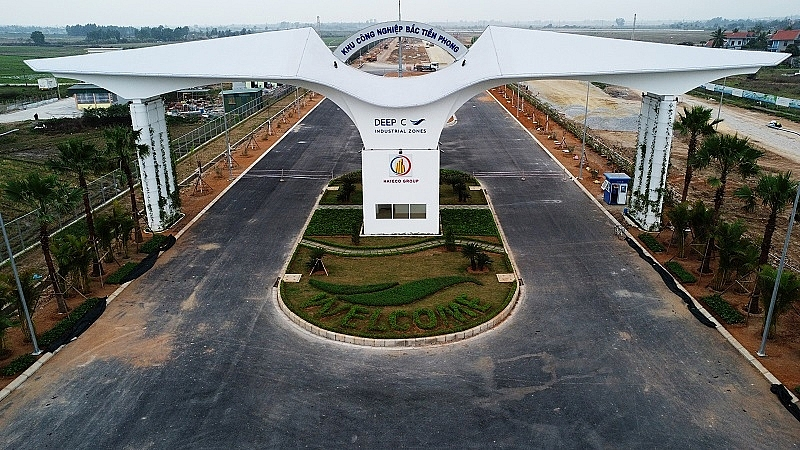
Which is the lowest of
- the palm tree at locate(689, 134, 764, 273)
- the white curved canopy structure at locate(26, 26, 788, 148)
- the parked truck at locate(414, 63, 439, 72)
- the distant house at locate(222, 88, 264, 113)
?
the distant house at locate(222, 88, 264, 113)

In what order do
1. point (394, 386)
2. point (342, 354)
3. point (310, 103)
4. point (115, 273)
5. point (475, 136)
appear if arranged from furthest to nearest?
point (310, 103), point (475, 136), point (115, 273), point (342, 354), point (394, 386)

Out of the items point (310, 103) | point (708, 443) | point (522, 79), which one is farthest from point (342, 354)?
point (310, 103)

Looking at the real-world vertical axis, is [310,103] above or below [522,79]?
below

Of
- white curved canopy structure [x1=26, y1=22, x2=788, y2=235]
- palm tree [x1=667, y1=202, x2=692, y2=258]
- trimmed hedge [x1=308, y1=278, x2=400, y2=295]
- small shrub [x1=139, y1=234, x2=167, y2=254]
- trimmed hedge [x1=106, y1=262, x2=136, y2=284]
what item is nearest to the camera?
trimmed hedge [x1=308, y1=278, x2=400, y2=295]

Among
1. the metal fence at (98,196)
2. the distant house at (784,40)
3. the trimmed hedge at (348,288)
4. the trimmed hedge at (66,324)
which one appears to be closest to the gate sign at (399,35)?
the metal fence at (98,196)

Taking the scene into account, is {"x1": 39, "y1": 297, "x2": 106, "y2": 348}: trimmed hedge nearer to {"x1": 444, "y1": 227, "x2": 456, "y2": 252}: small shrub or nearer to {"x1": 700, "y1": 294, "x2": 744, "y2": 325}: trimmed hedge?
{"x1": 444, "y1": 227, "x2": 456, "y2": 252}: small shrub

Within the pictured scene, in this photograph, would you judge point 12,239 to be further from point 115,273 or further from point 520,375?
point 520,375

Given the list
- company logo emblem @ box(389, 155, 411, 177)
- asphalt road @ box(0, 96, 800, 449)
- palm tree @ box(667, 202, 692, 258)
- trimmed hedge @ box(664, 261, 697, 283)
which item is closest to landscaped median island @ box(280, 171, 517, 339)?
asphalt road @ box(0, 96, 800, 449)
